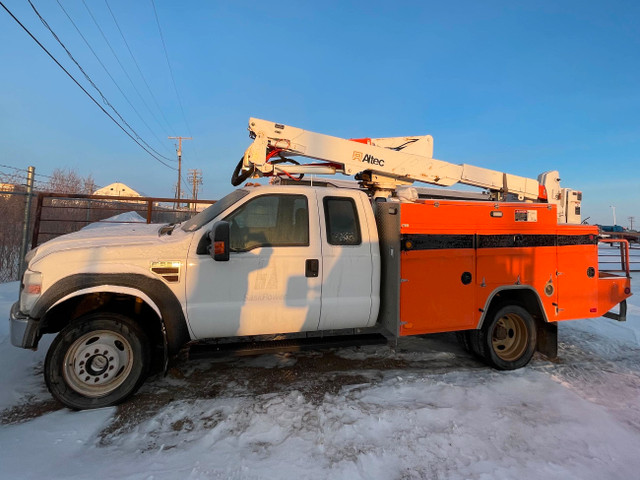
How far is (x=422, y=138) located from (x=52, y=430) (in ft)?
19.4

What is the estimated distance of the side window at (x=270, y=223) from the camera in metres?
3.49

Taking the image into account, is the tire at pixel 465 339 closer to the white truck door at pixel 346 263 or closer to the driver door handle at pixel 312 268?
the white truck door at pixel 346 263

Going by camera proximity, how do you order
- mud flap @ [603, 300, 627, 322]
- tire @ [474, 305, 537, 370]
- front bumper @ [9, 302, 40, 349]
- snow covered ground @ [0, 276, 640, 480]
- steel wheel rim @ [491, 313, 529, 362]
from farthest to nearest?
mud flap @ [603, 300, 627, 322] < steel wheel rim @ [491, 313, 529, 362] < tire @ [474, 305, 537, 370] < front bumper @ [9, 302, 40, 349] < snow covered ground @ [0, 276, 640, 480]

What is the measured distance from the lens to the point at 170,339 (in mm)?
3244

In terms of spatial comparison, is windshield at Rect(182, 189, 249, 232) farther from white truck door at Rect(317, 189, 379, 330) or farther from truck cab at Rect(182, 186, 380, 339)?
white truck door at Rect(317, 189, 379, 330)

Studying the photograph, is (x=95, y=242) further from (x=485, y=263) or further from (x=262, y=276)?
(x=485, y=263)

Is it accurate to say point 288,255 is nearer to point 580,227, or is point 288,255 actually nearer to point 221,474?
point 221,474

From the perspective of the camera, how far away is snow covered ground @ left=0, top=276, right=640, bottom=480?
2387 millimetres

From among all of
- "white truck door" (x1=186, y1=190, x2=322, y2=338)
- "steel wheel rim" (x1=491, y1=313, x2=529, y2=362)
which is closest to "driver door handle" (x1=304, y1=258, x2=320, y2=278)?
"white truck door" (x1=186, y1=190, x2=322, y2=338)

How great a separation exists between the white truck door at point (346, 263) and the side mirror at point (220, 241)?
3.32ft

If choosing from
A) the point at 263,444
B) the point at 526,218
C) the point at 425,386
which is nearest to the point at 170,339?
the point at 263,444

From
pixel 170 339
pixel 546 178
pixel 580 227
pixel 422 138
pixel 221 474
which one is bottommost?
pixel 221 474

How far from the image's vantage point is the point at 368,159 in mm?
5246

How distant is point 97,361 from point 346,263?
8.29ft
